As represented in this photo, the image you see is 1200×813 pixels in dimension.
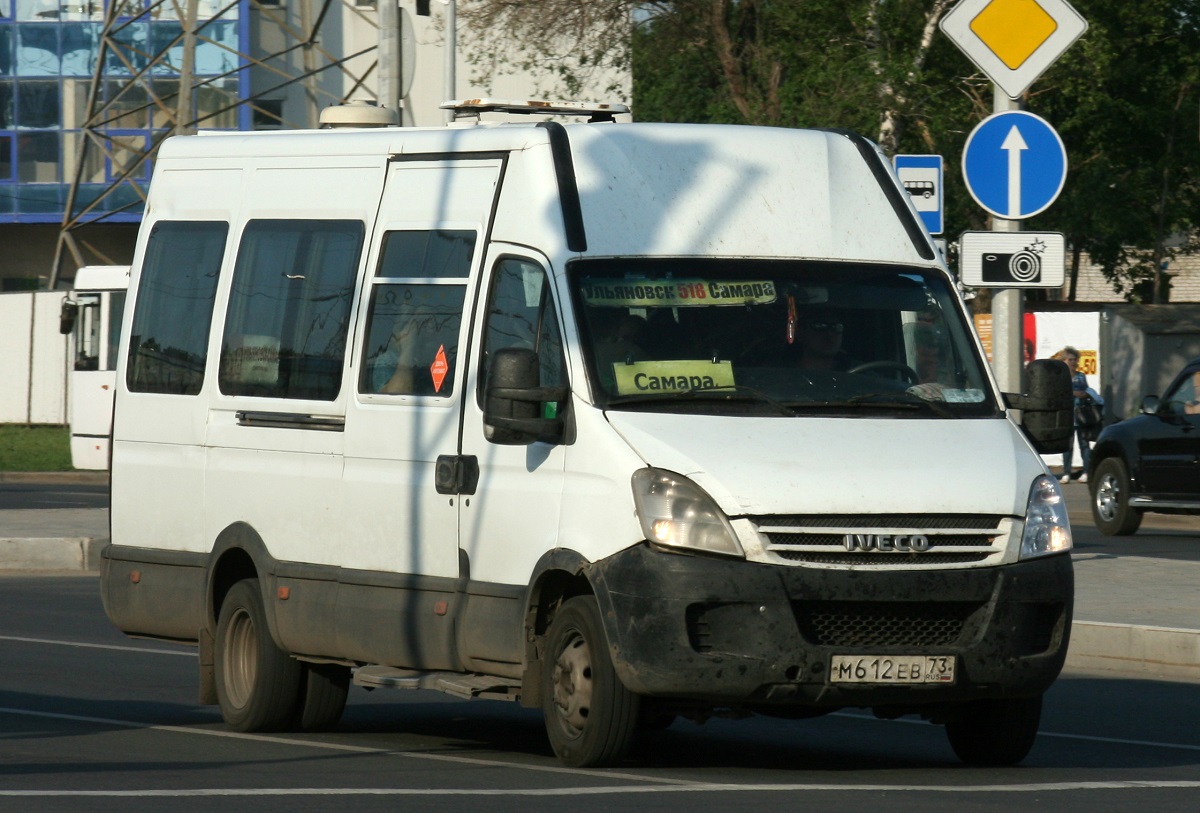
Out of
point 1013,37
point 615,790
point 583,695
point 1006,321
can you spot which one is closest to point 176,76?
point 1006,321

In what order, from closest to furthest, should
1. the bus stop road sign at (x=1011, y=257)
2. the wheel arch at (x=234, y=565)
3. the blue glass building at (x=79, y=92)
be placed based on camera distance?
the wheel arch at (x=234, y=565) < the bus stop road sign at (x=1011, y=257) < the blue glass building at (x=79, y=92)

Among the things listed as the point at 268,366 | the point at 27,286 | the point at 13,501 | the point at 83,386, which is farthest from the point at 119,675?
the point at 27,286

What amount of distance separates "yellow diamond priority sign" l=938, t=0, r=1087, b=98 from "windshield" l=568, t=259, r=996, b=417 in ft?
20.1

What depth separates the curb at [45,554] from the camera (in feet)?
61.5

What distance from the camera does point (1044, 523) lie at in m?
8.34

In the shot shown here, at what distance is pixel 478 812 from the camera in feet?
24.2

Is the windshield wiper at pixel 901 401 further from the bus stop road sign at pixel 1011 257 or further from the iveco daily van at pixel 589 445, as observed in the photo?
the bus stop road sign at pixel 1011 257

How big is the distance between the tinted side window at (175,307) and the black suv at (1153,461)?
43.0 feet

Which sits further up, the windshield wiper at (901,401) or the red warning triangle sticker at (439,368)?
the red warning triangle sticker at (439,368)

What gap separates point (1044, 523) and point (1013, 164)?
683cm

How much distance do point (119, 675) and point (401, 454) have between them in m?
3.53

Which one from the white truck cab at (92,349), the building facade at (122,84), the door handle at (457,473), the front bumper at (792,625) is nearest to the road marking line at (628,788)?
the front bumper at (792,625)

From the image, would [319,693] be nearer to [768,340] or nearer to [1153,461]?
[768,340]

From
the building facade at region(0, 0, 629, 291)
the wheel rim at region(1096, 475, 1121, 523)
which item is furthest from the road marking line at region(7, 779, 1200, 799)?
the building facade at region(0, 0, 629, 291)
